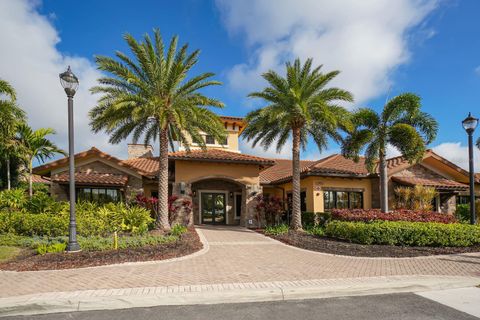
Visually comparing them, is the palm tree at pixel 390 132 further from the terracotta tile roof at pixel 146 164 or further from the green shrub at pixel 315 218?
the terracotta tile roof at pixel 146 164

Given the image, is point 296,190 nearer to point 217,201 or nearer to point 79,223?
point 217,201

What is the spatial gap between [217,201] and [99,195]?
25.9 feet

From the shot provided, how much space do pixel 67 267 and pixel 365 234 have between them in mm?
10432

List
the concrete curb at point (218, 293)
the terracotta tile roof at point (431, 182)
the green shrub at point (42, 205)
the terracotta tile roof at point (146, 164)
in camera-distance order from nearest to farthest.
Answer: the concrete curb at point (218, 293) → the green shrub at point (42, 205) → the terracotta tile roof at point (431, 182) → the terracotta tile roof at point (146, 164)

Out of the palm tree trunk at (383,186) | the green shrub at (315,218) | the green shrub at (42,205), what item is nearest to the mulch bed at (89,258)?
the green shrub at (42,205)

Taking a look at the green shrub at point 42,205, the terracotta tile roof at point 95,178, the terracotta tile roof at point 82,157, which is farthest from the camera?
the terracotta tile roof at point 82,157

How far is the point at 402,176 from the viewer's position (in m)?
22.3

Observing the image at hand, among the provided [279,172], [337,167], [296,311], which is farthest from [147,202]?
[296,311]

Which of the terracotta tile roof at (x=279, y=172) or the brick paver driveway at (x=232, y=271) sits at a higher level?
the terracotta tile roof at (x=279, y=172)

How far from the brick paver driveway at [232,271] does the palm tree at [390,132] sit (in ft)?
24.5

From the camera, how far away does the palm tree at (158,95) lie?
14.6m

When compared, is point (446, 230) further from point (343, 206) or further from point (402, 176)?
point (402, 176)

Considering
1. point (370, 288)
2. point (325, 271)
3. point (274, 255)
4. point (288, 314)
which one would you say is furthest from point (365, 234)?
point (288, 314)

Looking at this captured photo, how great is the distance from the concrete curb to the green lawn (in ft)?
16.3
